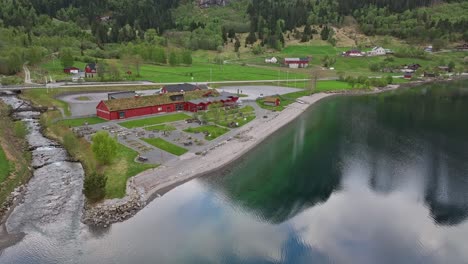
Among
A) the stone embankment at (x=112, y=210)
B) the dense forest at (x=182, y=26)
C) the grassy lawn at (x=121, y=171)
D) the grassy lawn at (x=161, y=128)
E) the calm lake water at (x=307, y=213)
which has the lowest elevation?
the calm lake water at (x=307, y=213)

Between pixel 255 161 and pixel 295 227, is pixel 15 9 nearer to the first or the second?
pixel 255 161

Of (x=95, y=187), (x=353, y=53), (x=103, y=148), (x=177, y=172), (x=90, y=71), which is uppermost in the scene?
(x=353, y=53)

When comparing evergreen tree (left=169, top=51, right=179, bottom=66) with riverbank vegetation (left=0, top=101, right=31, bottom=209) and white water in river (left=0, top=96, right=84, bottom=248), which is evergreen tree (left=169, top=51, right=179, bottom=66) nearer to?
riverbank vegetation (left=0, top=101, right=31, bottom=209)

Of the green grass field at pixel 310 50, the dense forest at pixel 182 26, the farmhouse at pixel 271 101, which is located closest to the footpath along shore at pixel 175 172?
the farmhouse at pixel 271 101

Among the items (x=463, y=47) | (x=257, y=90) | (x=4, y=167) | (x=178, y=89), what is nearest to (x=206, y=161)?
(x=4, y=167)

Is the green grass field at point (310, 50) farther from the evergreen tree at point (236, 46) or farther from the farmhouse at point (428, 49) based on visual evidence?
the farmhouse at point (428, 49)

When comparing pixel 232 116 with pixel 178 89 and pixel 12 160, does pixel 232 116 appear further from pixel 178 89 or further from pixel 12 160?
pixel 12 160
